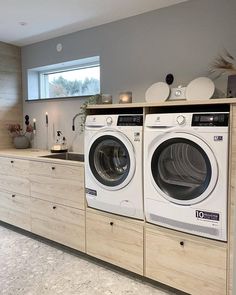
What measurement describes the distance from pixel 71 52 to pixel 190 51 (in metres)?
1.49

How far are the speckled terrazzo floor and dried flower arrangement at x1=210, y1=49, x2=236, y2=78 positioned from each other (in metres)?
1.79

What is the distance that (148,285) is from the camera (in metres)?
2.14

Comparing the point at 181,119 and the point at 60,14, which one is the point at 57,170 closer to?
the point at 181,119

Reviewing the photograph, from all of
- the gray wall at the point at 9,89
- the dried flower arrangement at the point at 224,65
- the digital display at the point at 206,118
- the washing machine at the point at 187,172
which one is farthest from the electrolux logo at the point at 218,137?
the gray wall at the point at 9,89

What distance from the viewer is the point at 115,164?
7.97ft

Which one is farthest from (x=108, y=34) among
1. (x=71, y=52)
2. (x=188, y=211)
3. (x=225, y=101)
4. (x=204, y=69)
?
(x=188, y=211)

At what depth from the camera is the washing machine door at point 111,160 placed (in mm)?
2146

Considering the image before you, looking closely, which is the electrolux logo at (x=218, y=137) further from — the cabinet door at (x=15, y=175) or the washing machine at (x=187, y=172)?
the cabinet door at (x=15, y=175)

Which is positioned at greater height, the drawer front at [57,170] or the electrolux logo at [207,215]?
the drawer front at [57,170]

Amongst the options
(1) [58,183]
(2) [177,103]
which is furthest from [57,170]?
(2) [177,103]

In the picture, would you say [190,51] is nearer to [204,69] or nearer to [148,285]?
[204,69]

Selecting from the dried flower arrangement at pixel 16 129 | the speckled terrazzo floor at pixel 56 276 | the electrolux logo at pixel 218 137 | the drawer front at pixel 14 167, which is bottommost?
the speckled terrazzo floor at pixel 56 276

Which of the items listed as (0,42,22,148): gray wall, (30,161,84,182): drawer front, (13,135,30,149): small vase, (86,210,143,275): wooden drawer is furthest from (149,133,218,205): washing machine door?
(0,42,22,148): gray wall

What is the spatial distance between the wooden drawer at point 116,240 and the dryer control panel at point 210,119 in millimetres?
891
